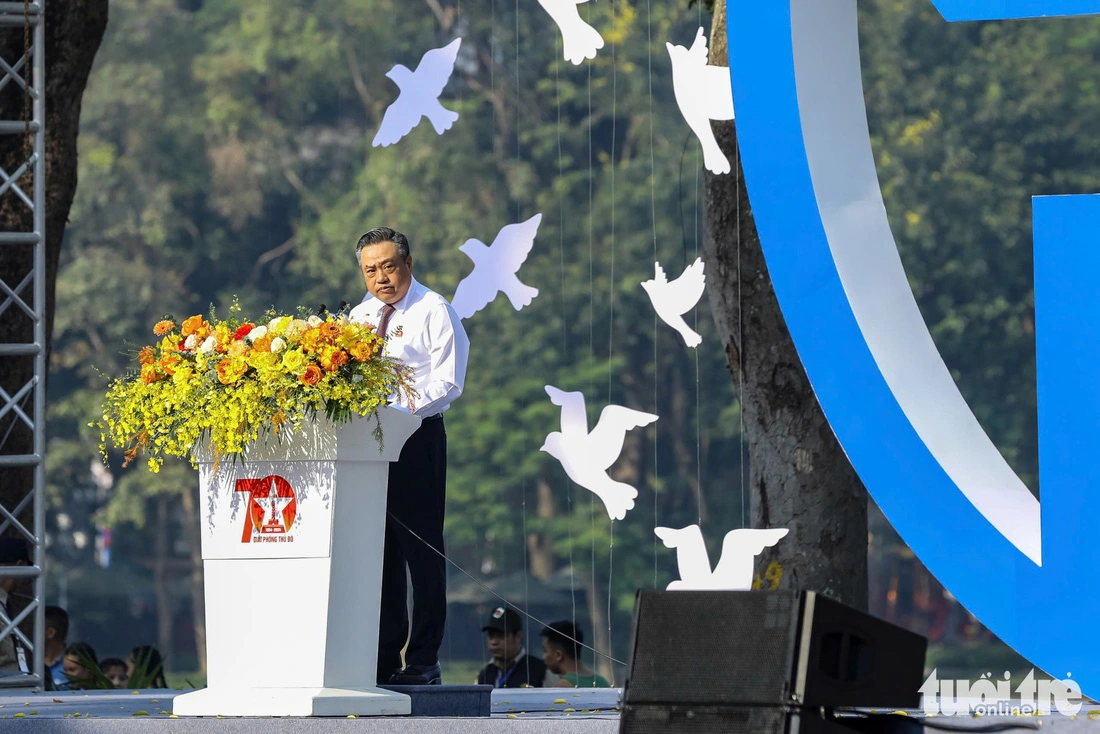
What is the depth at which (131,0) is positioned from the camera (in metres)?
26.0

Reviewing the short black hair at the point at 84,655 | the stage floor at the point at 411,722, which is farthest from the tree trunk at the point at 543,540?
the stage floor at the point at 411,722

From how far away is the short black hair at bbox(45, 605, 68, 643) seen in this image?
32.6 feet

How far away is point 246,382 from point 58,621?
5.14 metres

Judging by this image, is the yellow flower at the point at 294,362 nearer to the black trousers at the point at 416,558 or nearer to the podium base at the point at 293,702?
the black trousers at the point at 416,558

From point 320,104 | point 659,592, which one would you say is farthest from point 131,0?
point 659,592

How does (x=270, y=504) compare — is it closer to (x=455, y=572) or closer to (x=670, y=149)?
(x=670, y=149)

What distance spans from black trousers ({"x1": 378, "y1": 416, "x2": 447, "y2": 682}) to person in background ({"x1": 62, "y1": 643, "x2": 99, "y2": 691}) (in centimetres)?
308

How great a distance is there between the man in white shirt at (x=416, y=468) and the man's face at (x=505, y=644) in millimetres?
3779

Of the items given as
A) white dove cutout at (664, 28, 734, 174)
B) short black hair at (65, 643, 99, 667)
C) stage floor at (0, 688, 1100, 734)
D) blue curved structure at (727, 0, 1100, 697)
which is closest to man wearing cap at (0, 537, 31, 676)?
short black hair at (65, 643, 99, 667)

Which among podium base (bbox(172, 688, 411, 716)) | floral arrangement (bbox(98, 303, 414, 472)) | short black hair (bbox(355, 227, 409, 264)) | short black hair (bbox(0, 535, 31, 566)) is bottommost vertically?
podium base (bbox(172, 688, 411, 716))

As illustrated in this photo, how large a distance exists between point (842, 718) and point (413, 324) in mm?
2387

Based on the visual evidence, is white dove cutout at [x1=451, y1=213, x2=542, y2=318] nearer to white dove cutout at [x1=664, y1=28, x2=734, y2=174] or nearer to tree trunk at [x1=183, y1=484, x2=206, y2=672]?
white dove cutout at [x1=664, y1=28, x2=734, y2=174]

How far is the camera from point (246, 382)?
5.39 metres

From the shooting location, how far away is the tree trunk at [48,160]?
8852 millimetres
